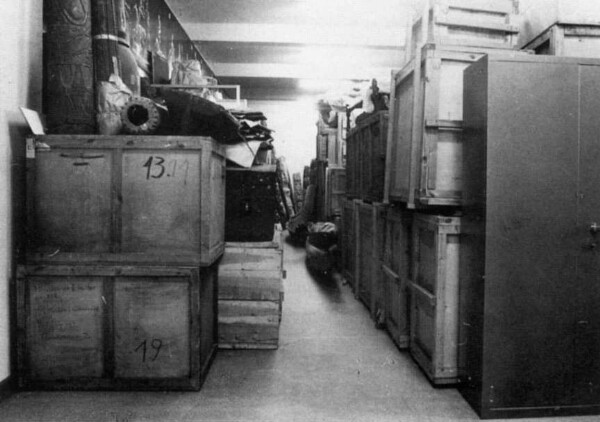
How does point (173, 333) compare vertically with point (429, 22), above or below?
below

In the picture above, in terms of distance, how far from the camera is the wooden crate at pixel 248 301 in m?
3.18

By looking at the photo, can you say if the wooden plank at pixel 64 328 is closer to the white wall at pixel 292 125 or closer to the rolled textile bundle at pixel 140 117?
the rolled textile bundle at pixel 140 117

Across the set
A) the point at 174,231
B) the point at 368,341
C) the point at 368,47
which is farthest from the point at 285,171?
the point at 174,231

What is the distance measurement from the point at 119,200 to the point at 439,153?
1.81m

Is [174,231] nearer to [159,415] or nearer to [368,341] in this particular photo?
[159,415]

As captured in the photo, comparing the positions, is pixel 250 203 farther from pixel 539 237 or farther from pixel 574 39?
pixel 574 39

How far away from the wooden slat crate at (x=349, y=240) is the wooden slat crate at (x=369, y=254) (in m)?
0.23

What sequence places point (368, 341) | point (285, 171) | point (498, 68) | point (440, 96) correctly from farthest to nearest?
point (285, 171) < point (368, 341) < point (440, 96) < point (498, 68)

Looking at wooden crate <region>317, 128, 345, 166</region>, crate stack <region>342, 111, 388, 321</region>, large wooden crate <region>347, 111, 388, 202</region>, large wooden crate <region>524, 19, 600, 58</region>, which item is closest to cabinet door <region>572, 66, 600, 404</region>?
large wooden crate <region>524, 19, 600, 58</region>

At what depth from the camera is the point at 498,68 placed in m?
2.22

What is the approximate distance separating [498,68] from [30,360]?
2.83 m

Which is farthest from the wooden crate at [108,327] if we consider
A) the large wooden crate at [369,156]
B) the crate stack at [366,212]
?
the large wooden crate at [369,156]

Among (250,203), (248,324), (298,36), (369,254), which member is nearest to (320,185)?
(298,36)

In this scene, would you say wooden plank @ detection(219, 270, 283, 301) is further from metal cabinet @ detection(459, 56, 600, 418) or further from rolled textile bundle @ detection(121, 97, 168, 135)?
metal cabinet @ detection(459, 56, 600, 418)
